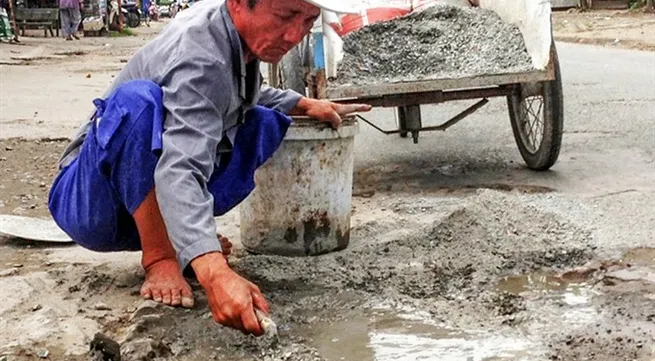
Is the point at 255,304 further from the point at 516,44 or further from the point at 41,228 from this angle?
the point at 516,44

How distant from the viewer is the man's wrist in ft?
7.63

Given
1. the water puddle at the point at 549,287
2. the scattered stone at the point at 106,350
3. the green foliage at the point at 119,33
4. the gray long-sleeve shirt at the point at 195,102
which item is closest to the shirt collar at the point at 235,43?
the gray long-sleeve shirt at the point at 195,102

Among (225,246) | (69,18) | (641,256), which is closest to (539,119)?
(641,256)

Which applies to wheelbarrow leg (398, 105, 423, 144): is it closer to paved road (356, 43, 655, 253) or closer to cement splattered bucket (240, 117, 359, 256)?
paved road (356, 43, 655, 253)

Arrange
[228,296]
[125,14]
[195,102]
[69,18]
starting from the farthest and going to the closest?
[125,14], [69,18], [195,102], [228,296]

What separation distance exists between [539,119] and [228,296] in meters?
3.51

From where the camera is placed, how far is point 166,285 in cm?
305

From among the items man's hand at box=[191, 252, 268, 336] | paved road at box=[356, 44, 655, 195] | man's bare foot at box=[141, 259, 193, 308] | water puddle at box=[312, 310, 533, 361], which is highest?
man's hand at box=[191, 252, 268, 336]

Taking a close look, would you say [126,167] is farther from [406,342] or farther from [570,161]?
[570,161]

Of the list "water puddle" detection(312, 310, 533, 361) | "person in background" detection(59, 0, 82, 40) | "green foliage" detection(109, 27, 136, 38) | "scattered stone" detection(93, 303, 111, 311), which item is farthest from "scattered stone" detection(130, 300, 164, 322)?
"green foliage" detection(109, 27, 136, 38)

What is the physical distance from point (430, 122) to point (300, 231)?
415 cm

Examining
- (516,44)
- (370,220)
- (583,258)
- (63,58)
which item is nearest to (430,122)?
(516,44)

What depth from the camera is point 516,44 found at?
5293 millimetres

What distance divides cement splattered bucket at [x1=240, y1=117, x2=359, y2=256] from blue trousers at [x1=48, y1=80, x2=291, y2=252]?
240 millimetres
